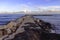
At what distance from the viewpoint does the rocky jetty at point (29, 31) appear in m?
1.48

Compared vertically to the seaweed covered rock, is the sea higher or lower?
higher

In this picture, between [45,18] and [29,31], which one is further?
[45,18]

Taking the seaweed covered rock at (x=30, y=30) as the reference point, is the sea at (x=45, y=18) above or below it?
above

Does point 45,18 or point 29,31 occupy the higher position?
point 45,18

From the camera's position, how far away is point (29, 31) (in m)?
1.61

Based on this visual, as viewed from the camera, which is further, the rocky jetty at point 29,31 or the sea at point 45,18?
the sea at point 45,18

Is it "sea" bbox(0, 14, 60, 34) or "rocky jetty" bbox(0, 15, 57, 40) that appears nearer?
"rocky jetty" bbox(0, 15, 57, 40)

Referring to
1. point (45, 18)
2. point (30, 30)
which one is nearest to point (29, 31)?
point (30, 30)

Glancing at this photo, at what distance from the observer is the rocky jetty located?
1.48 meters

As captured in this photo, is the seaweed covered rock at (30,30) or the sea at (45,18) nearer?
the seaweed covered rock at (30,30)

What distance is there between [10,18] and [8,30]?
0.19 meters

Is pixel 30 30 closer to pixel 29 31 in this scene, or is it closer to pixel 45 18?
pixel 29 31

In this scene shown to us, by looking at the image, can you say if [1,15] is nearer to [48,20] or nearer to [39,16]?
[39,16]

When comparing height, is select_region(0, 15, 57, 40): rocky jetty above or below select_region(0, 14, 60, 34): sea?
below
